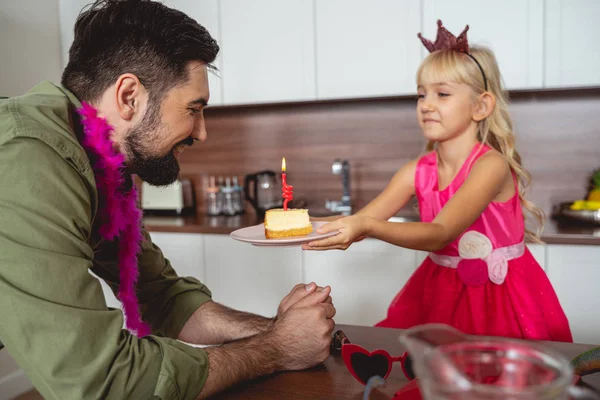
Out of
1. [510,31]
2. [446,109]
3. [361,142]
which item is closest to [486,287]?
[446,109]

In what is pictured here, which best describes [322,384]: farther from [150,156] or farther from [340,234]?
[150,156]

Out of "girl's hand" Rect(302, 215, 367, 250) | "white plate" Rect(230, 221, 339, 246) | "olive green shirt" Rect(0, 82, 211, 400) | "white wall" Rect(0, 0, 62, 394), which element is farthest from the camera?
"white wall" Rect(0, 0, 62, 394)

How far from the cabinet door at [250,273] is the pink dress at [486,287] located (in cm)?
113

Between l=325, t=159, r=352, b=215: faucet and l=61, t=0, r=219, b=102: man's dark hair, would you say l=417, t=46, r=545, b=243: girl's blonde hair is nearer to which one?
l=61, t=0, r=219, b=102: man's dark hair

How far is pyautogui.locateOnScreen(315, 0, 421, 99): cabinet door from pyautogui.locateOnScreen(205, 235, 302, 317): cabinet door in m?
0.89

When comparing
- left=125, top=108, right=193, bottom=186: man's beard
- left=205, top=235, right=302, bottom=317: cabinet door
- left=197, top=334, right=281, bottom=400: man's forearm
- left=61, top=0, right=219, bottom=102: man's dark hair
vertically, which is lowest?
left=205, top=235, right=302, bottom=317: cabinet door

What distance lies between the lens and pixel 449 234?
141 cm

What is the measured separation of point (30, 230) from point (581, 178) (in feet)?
8.64

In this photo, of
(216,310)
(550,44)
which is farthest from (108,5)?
(550,44)

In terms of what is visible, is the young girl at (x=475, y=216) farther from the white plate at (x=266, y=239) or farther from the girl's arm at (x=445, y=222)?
the white plate at (x=266, y=239)

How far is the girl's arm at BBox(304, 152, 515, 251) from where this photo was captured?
1.18 metres

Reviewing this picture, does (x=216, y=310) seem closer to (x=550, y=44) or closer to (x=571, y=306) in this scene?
(x=571, y=306)

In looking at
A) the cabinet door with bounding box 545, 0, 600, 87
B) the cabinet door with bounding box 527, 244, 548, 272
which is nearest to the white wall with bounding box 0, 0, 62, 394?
the cabinet door with bounding box 527, 244, 548, 272

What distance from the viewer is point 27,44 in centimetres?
304
